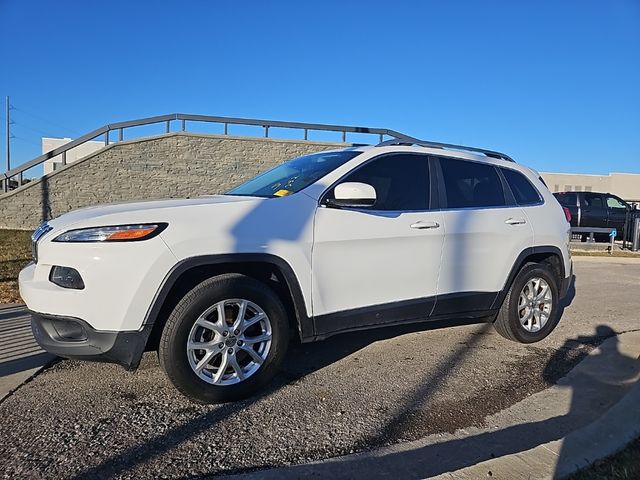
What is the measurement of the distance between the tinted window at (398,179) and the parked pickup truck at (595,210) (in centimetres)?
1510

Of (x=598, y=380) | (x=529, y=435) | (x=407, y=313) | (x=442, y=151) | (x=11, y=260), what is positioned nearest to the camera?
(x=529, y=435)

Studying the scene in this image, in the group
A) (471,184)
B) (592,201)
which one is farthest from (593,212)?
(471,184)

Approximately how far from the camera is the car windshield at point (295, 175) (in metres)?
3.86

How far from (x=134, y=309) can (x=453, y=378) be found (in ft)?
8.21

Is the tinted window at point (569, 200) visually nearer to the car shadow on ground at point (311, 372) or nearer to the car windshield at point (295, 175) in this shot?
the car shadow on ground at point (311, 372)

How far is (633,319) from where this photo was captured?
6020 mm

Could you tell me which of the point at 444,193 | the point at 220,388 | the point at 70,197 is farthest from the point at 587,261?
the point at 70,197

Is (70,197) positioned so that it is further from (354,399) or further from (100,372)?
(354,399)

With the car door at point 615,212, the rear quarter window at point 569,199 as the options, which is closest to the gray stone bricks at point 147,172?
the rear quarter window at point 569,199

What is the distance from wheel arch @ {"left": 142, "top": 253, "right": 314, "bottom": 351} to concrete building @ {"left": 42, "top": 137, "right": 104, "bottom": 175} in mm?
15209

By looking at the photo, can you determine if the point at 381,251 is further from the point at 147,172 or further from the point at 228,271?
the point at 147,172

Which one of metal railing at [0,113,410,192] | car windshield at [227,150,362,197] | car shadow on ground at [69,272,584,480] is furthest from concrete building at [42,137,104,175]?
car shadow on ground at [69,272,584,480]

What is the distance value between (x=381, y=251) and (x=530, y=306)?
6.75ft

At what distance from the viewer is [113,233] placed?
303 cm
